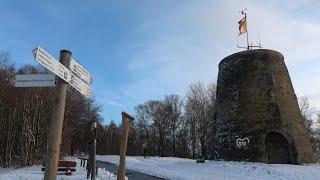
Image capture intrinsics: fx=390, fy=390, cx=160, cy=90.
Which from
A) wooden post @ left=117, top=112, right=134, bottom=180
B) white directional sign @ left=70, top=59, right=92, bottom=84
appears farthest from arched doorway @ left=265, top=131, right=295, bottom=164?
white directional sign @ left=70, top=59, right=92, bottom=84

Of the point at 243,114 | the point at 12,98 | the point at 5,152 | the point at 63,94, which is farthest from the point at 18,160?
the point at 63,94

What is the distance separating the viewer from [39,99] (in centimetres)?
3397

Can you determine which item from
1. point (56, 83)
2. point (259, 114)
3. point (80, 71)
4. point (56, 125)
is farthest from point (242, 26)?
point (56, 125)

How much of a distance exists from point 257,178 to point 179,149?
167 feet

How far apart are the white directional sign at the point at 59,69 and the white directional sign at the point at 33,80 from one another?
21 cm

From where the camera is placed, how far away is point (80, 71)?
248 inches

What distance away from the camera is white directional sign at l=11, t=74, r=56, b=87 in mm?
5633

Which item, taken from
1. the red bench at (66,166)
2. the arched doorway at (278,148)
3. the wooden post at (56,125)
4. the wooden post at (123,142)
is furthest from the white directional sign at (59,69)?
the arched doorway at (278,148)

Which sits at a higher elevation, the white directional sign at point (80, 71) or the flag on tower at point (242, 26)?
the flag on tower at point (242, 26)

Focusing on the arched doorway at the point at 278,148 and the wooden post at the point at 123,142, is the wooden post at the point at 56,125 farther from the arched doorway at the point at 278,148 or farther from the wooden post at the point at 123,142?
the arched doorway at the point at 278,148

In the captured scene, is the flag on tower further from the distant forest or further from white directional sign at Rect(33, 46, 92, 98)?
white directional sign at Rect(33, 46, 92, 98)

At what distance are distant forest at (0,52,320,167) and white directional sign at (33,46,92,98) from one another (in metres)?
22.2

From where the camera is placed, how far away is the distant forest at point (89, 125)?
33.1 m

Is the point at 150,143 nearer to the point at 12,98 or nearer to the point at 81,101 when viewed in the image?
the point at 81,101
